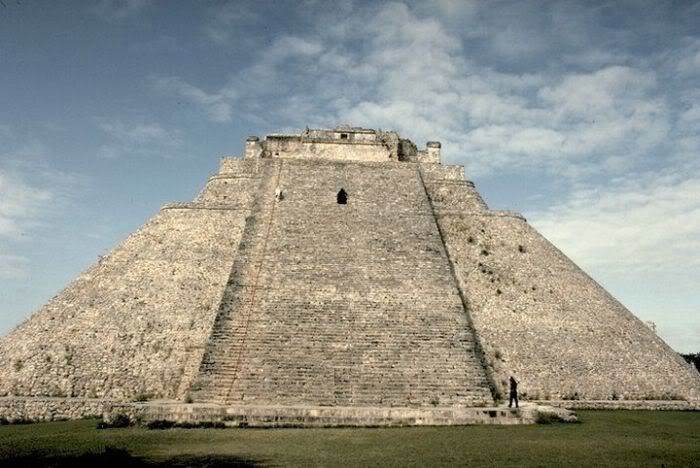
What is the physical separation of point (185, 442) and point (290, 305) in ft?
17.6

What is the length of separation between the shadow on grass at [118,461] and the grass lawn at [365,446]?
0.01 metres

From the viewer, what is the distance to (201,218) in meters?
17.5

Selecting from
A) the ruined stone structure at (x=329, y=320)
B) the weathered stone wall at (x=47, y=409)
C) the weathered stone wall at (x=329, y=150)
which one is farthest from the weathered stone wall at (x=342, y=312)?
the weathered stone wall at (x=329, y=150)

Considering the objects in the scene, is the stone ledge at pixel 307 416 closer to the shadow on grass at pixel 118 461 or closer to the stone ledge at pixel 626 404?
the stone ledge at pixel 626 404

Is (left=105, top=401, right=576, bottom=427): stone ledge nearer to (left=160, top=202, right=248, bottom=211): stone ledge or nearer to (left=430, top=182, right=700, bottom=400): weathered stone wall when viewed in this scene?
(left=430, top=182, right=700, bottom=400): weathered stone wall

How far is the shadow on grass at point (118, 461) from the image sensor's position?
707cm

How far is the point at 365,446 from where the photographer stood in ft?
27.8

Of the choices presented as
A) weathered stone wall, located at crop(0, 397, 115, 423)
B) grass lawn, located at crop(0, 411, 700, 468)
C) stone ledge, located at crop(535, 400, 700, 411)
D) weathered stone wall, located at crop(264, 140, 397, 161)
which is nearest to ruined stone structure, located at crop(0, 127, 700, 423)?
weathered stone wall, located at crop(0, 397, 115, 423)

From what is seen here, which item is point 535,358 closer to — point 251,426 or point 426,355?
point 426,355

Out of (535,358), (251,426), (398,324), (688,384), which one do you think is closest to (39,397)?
(251,426)

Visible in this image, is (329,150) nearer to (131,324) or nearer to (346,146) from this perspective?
(346,146)

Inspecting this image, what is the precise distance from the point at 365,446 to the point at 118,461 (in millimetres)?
3411

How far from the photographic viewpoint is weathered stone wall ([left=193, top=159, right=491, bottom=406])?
38.9 ft

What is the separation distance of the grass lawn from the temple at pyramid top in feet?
49.0
